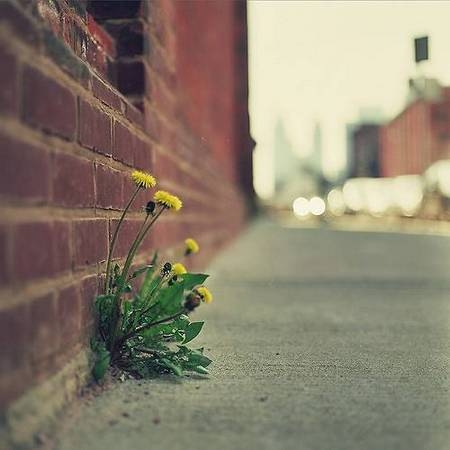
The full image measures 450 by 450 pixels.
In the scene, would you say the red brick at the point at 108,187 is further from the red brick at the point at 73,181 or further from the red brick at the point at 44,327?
the red brick at the point at 44,327

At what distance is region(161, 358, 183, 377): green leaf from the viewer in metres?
2.10

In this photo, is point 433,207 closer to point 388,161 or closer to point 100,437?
point 100,437

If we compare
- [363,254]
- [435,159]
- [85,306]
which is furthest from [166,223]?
[435,159]

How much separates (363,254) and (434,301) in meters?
3.98

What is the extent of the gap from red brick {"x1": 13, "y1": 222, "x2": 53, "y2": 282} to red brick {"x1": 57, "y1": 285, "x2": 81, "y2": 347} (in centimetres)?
13

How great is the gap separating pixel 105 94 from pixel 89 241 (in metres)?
0.52

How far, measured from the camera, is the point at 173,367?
2.11m

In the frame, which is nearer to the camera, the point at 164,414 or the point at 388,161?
the point at 164,414

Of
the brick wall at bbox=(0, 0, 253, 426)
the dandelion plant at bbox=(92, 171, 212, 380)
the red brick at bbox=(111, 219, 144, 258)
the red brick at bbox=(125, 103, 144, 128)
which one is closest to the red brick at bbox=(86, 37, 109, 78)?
the brick wall at bbox=(0, 0, 253, 426)

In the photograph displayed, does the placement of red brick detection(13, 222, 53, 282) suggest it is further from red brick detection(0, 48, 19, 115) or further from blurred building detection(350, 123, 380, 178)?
blurred building detection(350, 123, 380, 178)

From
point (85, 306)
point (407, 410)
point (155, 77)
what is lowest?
point (407, 410)

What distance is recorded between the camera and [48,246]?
164 cm

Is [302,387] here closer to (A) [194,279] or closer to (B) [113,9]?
(A) [194,279]

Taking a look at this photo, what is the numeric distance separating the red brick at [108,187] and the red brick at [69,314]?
1.28ft
